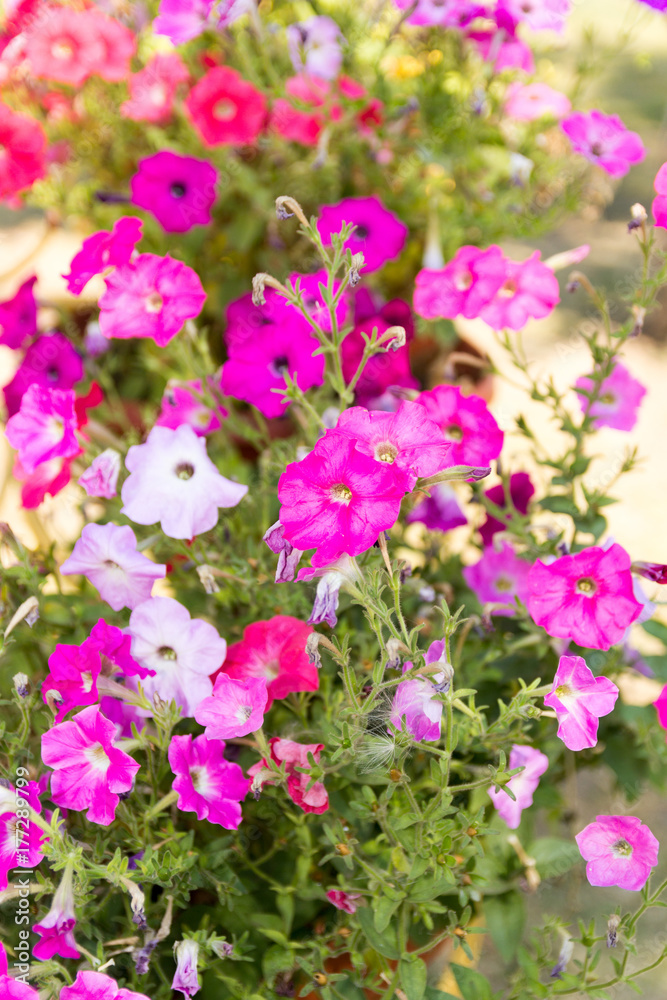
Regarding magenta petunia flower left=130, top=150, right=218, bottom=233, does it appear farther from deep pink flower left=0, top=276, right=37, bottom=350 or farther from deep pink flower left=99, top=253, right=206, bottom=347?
deep pink flower left=99, top=253, right=206, bottom=347

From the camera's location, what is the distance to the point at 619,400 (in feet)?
3.42

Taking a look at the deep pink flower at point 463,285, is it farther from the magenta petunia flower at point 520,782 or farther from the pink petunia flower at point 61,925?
the pink petunia flower at point 61,925

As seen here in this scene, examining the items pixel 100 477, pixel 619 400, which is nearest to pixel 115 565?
pixel 100 477

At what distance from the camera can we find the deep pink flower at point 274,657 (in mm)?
816

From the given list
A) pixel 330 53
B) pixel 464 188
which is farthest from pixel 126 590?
pixel 464 188

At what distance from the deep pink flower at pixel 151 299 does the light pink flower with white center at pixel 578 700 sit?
0.54m

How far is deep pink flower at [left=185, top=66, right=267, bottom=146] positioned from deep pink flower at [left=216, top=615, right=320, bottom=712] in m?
1.02

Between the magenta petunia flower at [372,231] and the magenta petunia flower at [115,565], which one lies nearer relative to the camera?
the magenta petunia flower at [115,565]

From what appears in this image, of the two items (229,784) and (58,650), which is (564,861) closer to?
(229,784)

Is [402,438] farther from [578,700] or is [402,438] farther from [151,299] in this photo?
[151,299]

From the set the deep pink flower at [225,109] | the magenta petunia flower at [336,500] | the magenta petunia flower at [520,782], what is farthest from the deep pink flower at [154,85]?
the magenta petunia flower at [520,782]

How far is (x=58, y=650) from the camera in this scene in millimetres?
790

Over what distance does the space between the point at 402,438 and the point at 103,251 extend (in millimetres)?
494

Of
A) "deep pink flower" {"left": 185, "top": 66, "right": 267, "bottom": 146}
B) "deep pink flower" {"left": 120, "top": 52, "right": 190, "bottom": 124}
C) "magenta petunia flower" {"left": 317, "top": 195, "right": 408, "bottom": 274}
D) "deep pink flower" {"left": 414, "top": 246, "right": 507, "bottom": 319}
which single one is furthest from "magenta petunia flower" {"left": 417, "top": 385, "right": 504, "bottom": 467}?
"deep pink flower" {"left": 120, "top": 52, "right": 190, "bottom": 124}
